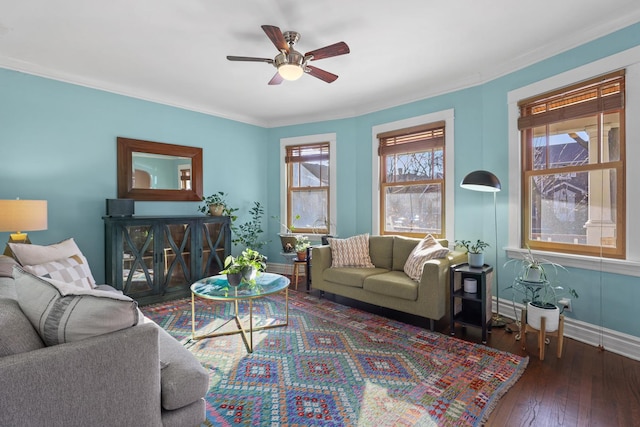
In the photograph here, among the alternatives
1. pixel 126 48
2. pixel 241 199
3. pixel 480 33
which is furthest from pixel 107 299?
pixel 241 199

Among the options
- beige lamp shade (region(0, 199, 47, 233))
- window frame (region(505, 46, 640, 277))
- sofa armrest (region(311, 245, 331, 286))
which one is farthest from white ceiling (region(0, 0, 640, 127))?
sofa armrest (region(311, 245, 331, 286))

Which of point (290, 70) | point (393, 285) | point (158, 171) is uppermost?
point (290, 70)

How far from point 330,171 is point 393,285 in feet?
7.76

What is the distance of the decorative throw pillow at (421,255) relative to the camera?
3195 mm

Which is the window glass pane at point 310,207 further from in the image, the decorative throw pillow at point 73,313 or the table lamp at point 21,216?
the decorative throw pillow at point 73,313

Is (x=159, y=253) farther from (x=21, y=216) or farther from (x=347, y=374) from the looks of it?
(x=347, y=374)

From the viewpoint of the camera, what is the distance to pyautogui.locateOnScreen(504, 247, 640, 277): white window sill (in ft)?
8.11

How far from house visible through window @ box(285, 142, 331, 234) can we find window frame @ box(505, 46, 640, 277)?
2.60m

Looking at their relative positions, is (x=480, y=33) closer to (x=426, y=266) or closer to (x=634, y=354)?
(x=426, y=266)

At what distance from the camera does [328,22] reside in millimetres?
2541

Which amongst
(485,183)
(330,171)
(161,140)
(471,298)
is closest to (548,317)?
(471,298)

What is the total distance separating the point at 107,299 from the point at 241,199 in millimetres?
4050

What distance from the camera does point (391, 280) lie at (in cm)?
326

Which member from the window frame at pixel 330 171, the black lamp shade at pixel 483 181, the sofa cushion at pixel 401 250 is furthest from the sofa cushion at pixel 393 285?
the window frame at pixel 330 171
